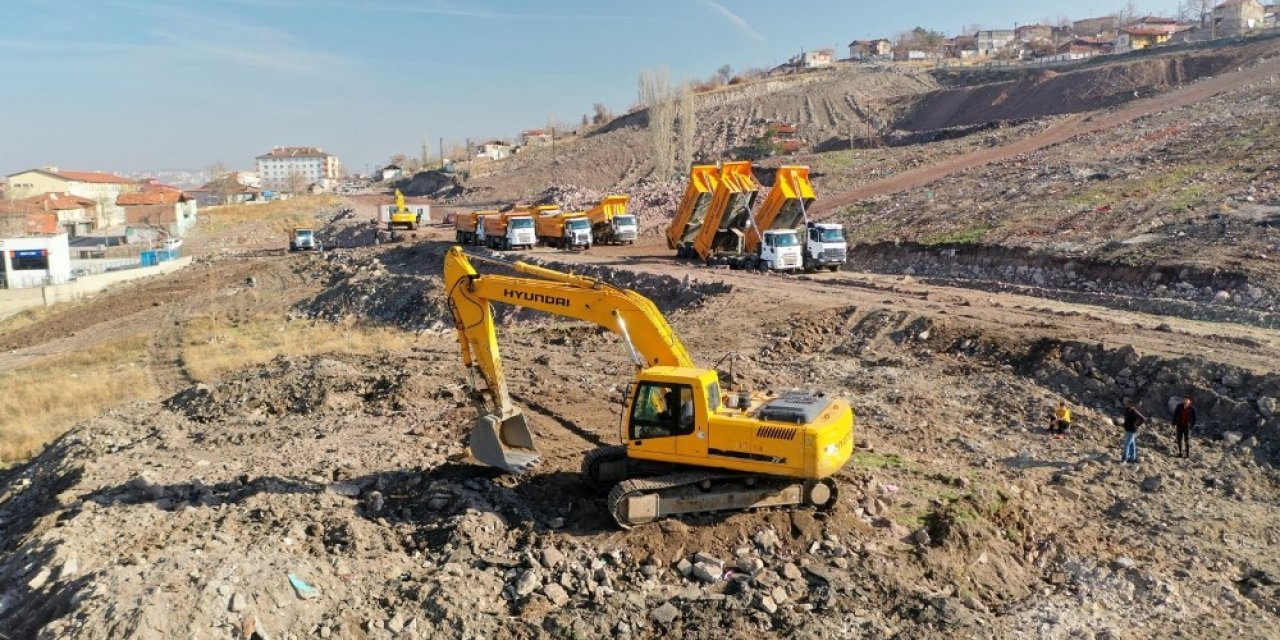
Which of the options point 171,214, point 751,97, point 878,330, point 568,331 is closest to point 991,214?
point 878,330

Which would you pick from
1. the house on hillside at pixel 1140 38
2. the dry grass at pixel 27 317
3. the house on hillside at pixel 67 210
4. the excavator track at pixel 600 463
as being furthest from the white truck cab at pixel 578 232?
the house on hillside at pixel 1140 38

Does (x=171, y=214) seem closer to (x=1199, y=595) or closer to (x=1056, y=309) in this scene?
(x=1056, y=309)

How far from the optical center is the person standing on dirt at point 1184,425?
1234 centimetres

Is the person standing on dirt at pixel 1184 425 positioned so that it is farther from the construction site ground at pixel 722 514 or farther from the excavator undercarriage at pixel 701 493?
the excavator undercarriage at pixel 701 493

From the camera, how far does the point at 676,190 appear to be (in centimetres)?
4847

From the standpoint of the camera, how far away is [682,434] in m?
9.45

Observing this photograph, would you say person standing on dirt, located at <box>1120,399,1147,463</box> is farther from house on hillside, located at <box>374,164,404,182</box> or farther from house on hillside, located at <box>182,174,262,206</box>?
house on hillside, located at <box>374,164,404,182</box>

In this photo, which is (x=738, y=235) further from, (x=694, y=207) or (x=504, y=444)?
(x=504, y=444)

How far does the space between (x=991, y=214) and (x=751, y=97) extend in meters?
59.9

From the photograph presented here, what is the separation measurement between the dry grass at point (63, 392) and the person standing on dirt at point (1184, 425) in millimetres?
18327

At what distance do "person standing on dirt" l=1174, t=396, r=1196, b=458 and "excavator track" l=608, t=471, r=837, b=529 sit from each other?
19.8ft

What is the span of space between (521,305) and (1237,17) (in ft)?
323

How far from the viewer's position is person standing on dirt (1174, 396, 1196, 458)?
12.3 m

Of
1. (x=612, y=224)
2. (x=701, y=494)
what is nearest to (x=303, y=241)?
(x=612, y=224)
